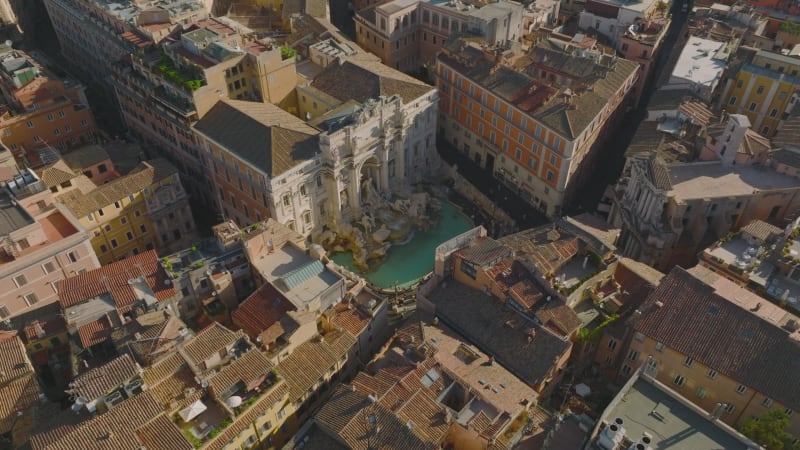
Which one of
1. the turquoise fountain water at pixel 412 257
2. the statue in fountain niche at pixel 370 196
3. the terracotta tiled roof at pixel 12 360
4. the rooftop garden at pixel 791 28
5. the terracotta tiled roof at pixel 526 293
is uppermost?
the rooftop garden at pixel 791 28

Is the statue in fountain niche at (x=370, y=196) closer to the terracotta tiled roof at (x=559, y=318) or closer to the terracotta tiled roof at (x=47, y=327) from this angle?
the terracotta tiled roof at (x=559, y=318)

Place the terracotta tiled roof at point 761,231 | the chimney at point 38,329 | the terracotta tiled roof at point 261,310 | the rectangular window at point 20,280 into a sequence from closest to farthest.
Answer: the terracotta tiled roof at point 261,310 → the chimney at point 38,329 → the rectangular window at point 20,280 → the terracotta tiled roof at point 761,231

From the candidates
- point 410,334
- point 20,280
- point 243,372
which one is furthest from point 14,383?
point 410,334

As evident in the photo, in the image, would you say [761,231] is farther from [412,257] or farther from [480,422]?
[412,257]

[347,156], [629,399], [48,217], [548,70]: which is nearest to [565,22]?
[548,70]

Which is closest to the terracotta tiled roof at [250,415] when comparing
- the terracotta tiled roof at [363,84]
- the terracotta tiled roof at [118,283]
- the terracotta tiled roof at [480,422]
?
the terracotta tiled roof at [480,422]

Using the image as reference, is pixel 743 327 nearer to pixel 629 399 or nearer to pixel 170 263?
pixel 629 399
